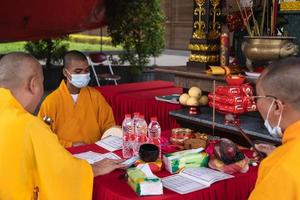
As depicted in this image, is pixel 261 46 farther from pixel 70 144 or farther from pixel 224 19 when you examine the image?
pixel 70 144

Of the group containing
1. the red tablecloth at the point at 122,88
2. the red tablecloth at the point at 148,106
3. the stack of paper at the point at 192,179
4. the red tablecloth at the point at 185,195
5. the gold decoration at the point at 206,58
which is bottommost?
the red tablecloth at the point at 148,106

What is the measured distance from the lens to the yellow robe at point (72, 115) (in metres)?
2.86

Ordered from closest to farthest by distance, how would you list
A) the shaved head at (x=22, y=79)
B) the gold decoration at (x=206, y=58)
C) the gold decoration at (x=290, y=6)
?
the shaved head at (x=22, y=79)
the gold decoration at (x=290, y=6)
the gold decoration at (x=206, y=58)

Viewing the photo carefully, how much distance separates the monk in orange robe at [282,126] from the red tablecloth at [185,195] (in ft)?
1.18

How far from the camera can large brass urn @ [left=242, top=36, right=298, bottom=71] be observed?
2.69 meters

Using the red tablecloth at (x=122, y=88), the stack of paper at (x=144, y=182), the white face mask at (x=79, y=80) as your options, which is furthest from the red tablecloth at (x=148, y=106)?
the stack of paper at (x=144, y=182)

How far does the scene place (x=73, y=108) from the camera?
9.48 ft

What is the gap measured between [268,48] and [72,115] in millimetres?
1369

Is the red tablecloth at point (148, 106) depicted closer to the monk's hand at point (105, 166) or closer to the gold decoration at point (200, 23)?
the gold decoration at point (200, 23)

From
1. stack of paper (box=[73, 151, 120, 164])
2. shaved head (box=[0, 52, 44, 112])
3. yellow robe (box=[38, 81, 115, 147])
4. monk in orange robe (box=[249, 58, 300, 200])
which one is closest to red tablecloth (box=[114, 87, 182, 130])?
yellow robe (box=[38, 81, 115, 147])

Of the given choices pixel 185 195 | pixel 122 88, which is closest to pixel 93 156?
pixel 185 195

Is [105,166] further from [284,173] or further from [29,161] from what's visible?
[284,173]

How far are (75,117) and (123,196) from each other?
1322mm

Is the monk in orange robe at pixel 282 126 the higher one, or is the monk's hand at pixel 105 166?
the monk in orange robe at pixel 282 126
